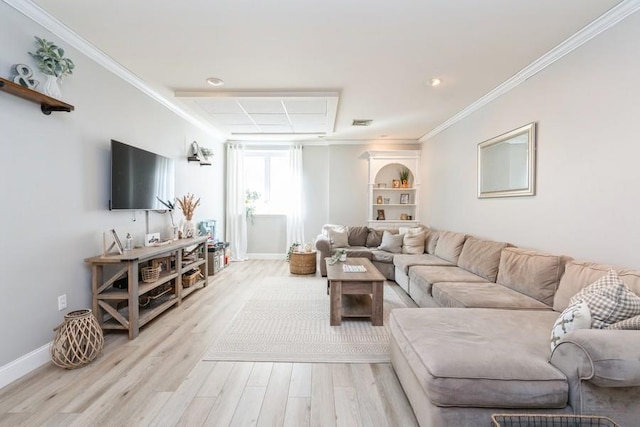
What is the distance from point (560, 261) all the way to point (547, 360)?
123 cm

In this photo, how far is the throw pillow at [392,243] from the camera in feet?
16.3

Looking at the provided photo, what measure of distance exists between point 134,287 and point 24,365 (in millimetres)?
812

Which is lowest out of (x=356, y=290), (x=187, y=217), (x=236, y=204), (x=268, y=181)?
(x=356, y=290)

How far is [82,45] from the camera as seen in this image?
247 centimetres

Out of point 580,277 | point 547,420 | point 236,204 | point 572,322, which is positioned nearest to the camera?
point 547,420

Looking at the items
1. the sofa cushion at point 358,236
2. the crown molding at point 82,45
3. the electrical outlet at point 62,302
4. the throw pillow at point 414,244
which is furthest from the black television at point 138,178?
the throw pillow at point 414,244

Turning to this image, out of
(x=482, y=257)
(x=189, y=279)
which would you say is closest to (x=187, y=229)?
(x=189, y=279)

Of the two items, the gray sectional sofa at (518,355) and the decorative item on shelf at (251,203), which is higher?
the decorative item on shelf at (251,203)

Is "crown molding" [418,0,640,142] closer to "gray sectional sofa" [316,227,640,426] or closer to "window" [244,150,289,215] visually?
"gray sectional sofa" [316,227,640,426]

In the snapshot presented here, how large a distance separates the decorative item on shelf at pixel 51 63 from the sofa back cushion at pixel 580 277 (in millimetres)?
4082

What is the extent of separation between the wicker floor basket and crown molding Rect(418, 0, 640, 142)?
98.8 inches

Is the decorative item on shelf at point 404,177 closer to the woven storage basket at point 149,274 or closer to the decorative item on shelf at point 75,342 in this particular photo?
the woven storage basket at point 149,274

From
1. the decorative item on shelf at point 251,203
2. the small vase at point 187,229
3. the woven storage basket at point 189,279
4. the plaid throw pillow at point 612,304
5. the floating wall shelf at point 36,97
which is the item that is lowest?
the woven storage basket at point 189,279

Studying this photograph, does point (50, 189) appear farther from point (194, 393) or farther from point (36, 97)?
point (194, 393)
